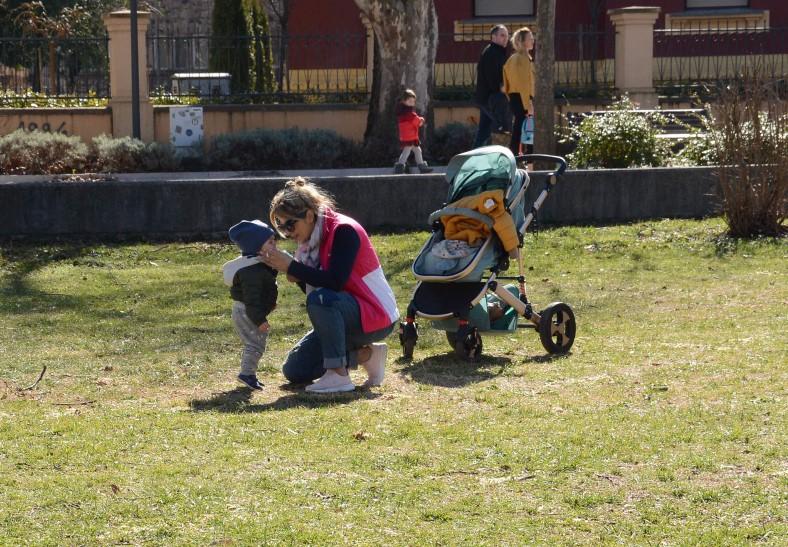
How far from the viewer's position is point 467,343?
26.1ft

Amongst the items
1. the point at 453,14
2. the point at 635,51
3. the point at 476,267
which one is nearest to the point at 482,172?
the point at 476,267

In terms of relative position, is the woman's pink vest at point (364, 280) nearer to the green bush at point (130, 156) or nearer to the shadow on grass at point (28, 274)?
the shadow on grass at point (28, 274)

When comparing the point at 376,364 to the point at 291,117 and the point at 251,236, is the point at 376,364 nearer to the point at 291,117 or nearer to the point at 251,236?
the point at 251,236

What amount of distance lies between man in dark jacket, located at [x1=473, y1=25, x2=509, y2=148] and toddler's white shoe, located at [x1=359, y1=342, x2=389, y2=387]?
30.2 ft

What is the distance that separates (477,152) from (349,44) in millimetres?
15446

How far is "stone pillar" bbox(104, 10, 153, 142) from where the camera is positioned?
21.3 m

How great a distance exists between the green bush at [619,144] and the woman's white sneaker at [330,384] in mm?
8958

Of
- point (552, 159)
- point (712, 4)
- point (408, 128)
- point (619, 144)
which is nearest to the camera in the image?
point (552, 159)

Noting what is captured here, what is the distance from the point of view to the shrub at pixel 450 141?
20.2 m

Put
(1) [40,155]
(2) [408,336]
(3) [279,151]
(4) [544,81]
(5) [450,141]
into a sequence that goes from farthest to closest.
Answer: (5) [450,141]
(3) [279,151]
(1) [40,155]
(4) [544,81]
(2) [408,336]

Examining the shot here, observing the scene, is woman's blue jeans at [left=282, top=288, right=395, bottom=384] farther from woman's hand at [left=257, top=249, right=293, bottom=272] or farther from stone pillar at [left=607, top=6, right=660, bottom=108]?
stone pillar at [left=607, top=6, right=660, bottom=108]

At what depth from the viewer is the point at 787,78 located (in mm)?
17328

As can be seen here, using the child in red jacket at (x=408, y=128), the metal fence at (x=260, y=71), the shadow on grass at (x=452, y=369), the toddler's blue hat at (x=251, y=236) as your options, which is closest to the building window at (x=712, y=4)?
the metal fence at (x=260, y=71)

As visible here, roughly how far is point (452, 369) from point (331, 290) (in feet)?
3.40
